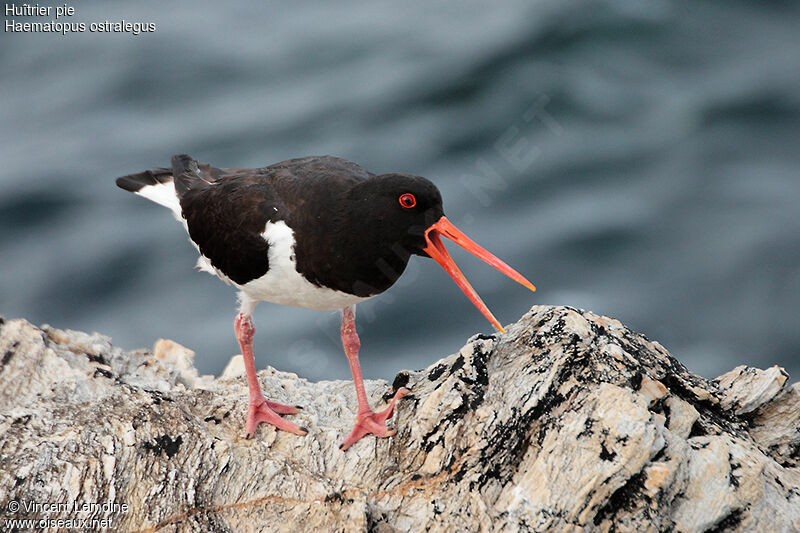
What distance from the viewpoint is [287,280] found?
517cm

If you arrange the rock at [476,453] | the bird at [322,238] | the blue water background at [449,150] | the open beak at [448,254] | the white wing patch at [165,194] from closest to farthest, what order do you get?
1. the rock at [476,453]
2. the open beak at [448,254]
3. the bird at [322,238]
4. the white wing patch at [165,194]
5. the blue water background at [449,150]

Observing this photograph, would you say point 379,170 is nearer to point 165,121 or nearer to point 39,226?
point 165,121

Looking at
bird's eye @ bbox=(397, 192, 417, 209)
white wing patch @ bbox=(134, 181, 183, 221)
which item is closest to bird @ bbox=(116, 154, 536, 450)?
bird's eye @ bbox=(397, 192, 417, 209)

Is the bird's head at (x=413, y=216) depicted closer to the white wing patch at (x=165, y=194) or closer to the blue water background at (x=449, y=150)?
the white wing patch at (x=165, y=194)

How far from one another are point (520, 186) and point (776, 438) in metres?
7.56

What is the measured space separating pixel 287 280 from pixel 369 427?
112 centimetres

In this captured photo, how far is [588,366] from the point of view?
4.54 meters

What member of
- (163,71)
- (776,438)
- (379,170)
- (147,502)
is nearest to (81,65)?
(163,71)

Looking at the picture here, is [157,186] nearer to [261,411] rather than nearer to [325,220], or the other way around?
[325,220]

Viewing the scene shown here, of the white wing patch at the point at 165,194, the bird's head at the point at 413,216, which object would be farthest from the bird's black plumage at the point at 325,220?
the white wing patch at the point at 165,194

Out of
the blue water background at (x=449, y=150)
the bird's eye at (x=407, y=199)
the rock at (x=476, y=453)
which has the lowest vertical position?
the rock at (x=476, y=453)

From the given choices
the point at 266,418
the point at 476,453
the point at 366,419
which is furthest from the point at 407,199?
the point at 266,418

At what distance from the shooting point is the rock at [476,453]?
4.03 meters

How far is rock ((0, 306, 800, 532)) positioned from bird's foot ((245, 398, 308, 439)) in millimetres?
56
